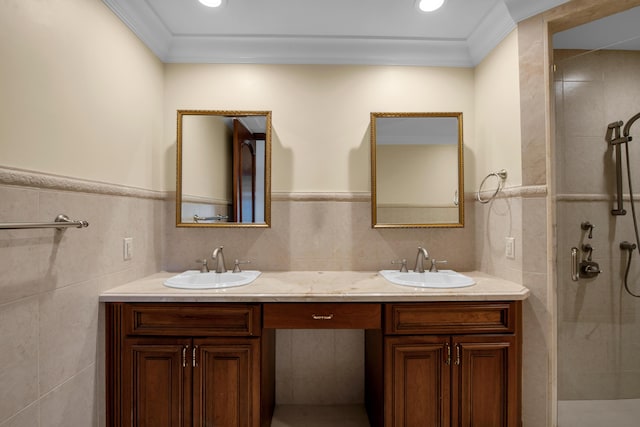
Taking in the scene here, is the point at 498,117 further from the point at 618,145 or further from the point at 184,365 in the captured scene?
the point at 184,365

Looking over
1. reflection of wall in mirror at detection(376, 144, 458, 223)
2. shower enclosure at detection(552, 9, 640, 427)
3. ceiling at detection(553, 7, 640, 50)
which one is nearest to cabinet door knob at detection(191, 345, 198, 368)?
reflection of wall in mirror at detection(376, 144, 458, 223)

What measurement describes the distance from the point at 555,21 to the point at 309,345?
2412 millimetres

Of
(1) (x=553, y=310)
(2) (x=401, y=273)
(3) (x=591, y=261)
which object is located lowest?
(1) (x=553, y=310)

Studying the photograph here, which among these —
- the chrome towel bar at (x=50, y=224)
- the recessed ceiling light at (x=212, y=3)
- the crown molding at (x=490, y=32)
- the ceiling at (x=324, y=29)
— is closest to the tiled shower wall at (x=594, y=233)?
the crown molding at (x=490, y=32)

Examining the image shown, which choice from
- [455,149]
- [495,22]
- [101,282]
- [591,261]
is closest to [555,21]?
[495,22]

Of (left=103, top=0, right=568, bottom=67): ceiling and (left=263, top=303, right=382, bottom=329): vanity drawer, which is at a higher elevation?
(left=103, top=0, right=568, bottom=67): ceiling

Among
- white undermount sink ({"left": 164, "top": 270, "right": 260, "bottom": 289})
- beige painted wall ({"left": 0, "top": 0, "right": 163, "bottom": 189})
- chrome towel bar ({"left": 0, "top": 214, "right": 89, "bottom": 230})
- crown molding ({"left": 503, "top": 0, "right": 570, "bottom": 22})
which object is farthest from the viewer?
white undermount sink ({"left": 164, "top": 270, "right": 260, "bottom": 289})

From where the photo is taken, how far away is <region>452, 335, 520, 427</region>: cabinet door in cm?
143

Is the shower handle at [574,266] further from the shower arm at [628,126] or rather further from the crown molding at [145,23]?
the crown molding at [145,23]

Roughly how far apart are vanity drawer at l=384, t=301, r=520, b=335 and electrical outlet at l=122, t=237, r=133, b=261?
1.46 metres

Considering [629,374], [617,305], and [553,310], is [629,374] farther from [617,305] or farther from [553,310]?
[553,310]

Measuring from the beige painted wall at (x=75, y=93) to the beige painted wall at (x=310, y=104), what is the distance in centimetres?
31

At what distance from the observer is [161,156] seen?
1977mm

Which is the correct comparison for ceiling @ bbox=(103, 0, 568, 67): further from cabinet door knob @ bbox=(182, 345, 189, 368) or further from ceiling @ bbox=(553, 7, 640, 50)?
cabinet door knob @ bbox=(182, 345, 189, 368)
